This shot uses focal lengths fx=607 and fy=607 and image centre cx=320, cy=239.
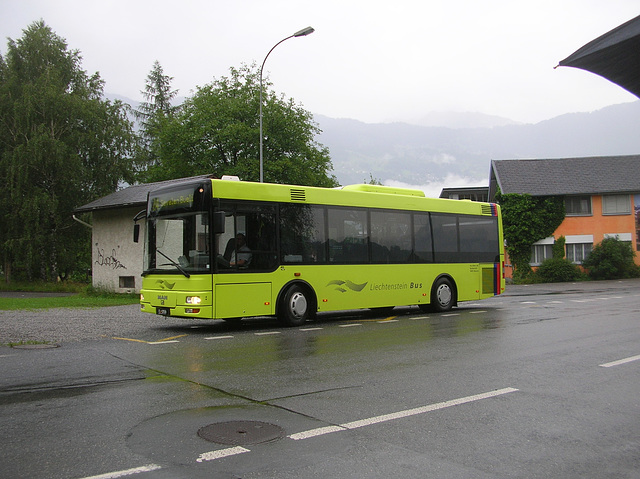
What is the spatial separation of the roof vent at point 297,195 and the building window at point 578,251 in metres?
34.0

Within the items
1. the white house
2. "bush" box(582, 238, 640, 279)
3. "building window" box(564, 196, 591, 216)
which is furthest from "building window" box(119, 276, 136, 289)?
"building window" box(564, 196, 591, 216)

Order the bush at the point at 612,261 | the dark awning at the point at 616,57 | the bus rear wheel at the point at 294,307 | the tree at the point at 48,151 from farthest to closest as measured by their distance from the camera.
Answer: the tree at the point at 48,151 < the bush at the point at 612,261 < the bus rear wheel at the point at 294,307 < the dark awning at the point at 616,57

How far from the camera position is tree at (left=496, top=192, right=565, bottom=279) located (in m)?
42.8

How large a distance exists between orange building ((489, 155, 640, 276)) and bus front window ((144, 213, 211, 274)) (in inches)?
1399

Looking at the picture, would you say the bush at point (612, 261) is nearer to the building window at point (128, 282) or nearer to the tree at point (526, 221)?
the tree at point (526, 221)

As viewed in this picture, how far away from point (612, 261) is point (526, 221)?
615cm

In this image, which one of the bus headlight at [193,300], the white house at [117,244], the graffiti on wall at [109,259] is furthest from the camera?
the graffiti on wall at [109,259]

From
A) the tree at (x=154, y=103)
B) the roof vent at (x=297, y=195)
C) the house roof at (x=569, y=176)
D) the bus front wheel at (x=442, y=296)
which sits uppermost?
the tree at (x=154, y=103)

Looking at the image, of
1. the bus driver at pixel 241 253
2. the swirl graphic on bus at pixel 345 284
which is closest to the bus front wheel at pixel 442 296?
the swirl graphic on bus at pixel 345 284

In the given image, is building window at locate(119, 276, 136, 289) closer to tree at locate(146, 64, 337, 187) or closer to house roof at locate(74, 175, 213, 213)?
house roof at locate(74, 175, 213, 213)

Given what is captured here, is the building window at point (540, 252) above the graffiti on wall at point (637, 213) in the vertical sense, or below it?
below

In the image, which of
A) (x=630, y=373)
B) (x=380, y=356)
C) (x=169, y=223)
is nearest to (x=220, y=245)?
(x=169, y=223)

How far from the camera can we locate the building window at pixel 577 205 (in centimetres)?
4412

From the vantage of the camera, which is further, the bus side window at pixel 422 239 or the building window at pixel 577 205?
the building window at pixel 577 205
